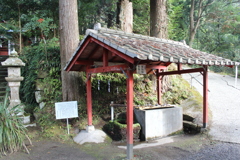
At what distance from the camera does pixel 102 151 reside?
171 inches

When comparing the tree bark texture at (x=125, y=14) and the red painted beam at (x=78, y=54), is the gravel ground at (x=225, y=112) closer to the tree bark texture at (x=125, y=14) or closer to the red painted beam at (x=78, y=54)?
the red painted beam at (x=78, y=54)

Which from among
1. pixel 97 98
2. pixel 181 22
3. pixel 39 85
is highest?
pixel 181 22

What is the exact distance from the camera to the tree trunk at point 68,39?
6145 mm

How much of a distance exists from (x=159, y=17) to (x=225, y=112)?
5.21 m

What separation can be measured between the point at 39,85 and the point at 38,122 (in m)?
1.43

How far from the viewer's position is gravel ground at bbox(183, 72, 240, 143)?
4770mm

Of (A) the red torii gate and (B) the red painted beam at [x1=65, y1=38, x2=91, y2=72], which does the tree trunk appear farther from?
(B) the red painted beam at [x1=65, y1=38, x2=91, y2=72]

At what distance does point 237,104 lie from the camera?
24.3ft

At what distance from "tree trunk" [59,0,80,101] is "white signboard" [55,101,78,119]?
0.74 metres

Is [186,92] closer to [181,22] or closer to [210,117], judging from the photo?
[210,117]

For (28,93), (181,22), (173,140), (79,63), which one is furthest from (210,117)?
(181,22)

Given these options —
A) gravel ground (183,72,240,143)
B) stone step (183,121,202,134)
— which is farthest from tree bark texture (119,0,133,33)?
stone step (183,121,202,134)

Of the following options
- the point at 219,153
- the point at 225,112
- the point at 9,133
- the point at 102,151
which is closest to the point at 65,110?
the point at 9,133

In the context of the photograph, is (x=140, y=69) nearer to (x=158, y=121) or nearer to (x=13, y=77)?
(x=158, y=121)
